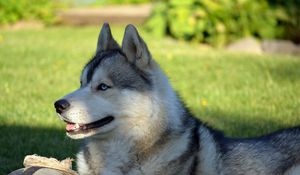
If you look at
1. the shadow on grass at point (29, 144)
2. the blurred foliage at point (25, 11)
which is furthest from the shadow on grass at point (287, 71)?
the blurred foliage at point (25, 11)

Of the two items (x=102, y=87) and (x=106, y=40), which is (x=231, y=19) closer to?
(x=106, y=40)

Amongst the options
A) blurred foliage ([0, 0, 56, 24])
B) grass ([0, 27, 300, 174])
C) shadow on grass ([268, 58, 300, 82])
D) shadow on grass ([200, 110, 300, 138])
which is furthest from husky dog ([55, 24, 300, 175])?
blurred foliage ([0, 0, 56, 24])

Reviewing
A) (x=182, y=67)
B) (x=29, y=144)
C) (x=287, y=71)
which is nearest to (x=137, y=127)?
(x=29, y=144)

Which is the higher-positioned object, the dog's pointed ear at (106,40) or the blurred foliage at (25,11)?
the dog's pointed ear at (106,40)

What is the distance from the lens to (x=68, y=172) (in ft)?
16.4

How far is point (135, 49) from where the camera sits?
4789 mm

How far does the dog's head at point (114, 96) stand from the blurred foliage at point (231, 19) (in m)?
9.90

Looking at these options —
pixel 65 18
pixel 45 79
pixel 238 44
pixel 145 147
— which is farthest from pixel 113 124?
pixel 65 18

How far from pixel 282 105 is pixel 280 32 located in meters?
6.65

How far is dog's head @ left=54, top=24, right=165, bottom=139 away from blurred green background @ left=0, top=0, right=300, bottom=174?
1489 mm

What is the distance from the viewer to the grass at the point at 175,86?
23.1 feet

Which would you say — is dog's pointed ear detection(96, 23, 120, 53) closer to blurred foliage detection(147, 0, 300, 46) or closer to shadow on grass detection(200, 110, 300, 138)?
shadow on grass detection(200, 110, 300, 138)

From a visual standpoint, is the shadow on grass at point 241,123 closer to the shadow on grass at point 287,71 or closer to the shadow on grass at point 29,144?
the shadow on grass at point 29,144

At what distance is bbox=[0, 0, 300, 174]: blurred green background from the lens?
293 inches
